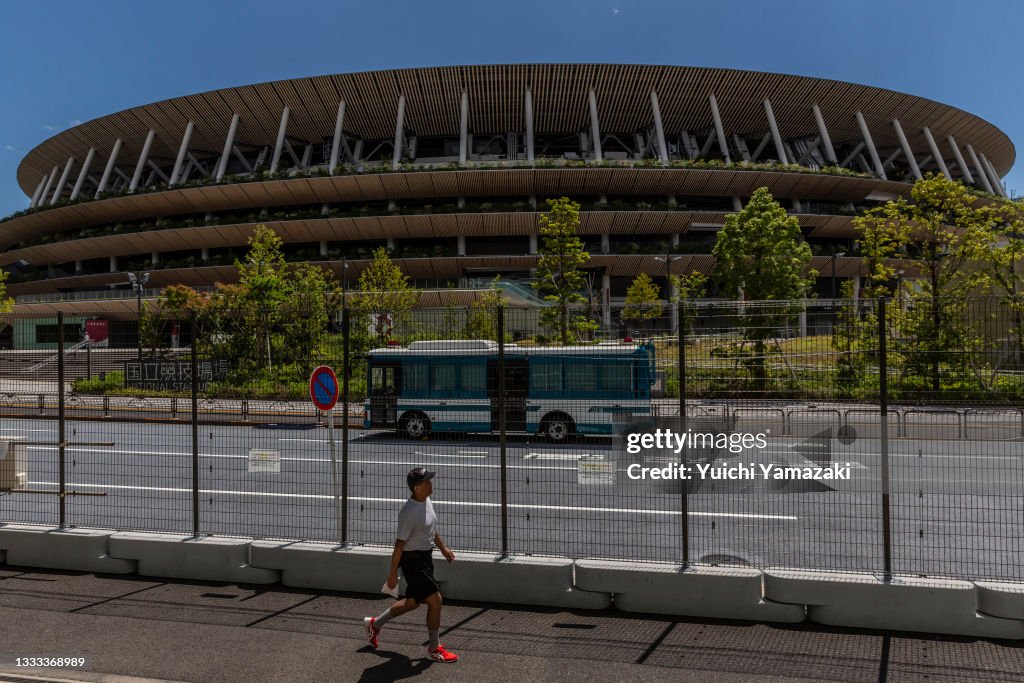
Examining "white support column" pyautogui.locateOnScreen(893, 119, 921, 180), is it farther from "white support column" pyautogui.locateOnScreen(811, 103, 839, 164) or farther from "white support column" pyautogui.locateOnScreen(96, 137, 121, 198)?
"white support column" pyautogui.locateOnScreen(96, 137, 121, 198)

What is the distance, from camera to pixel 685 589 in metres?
5.79

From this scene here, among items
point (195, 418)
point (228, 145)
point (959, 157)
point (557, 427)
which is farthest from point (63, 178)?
point (959, 157)

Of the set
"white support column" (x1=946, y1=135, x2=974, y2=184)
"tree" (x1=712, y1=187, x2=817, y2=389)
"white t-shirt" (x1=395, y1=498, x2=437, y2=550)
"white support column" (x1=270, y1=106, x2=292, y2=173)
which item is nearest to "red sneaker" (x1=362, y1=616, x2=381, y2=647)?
"white t-shirt" (x1=395, y1=498, x2=437, y2=550)

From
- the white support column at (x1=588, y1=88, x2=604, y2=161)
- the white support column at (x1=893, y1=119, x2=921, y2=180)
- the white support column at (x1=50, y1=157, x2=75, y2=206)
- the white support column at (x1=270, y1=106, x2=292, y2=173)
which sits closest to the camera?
the white support column at (x1=588, y1=88, x2=604, y2=161)

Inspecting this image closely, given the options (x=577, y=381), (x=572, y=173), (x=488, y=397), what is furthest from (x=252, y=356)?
(x=572, y=173)

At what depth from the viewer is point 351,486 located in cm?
1077

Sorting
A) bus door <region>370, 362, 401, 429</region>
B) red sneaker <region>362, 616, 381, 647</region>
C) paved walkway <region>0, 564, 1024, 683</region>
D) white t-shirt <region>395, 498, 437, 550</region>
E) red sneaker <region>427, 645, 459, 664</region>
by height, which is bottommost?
paved walkway <region>0, 564, 1024, 683</region>

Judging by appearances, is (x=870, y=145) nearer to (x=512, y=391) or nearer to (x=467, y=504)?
(x=467, y=504)

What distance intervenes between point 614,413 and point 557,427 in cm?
69

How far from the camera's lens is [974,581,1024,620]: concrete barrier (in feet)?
16.8

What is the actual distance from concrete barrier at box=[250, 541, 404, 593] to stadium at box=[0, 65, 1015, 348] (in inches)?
1562

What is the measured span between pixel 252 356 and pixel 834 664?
23.8 feet

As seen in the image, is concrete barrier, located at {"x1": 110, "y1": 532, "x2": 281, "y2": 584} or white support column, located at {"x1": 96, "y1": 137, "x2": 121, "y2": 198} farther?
white support column, located at {"x1": 96, "y1": 137, "x2": 121, "y2": 198}

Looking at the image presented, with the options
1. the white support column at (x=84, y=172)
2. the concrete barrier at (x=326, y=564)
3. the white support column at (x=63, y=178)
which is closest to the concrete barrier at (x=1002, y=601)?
the concrete barrier at (x=326, y=564)
